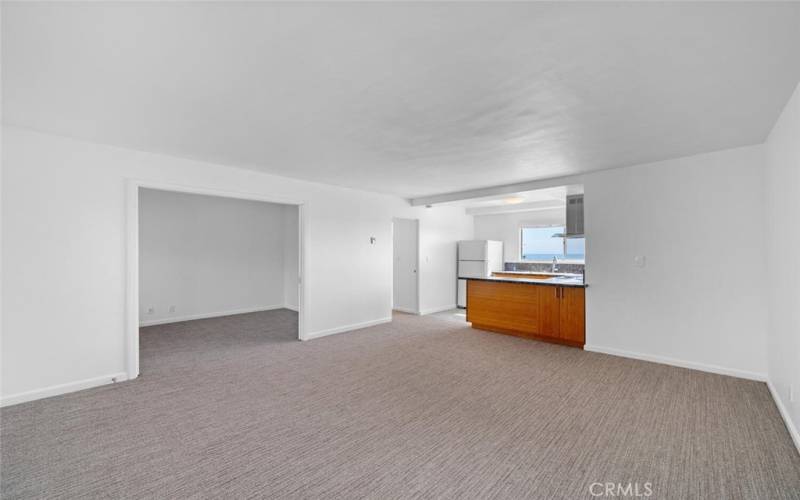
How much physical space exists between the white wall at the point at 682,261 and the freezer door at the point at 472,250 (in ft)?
10.5

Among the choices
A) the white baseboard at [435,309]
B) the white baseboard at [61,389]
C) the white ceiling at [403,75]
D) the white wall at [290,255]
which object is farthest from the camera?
the white wall at [290,255]

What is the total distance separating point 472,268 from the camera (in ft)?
26.8

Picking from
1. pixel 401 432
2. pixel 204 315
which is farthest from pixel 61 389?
pixel 204 315

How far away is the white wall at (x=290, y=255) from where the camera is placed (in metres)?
8.09

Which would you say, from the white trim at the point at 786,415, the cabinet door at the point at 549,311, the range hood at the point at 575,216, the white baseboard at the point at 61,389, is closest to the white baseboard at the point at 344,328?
the white baseboard at the point at 61,389

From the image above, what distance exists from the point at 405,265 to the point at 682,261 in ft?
16.1

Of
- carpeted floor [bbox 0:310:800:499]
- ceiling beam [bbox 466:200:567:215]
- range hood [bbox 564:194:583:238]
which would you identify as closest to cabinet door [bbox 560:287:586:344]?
carpeted floor [bbox 0:310:800:499]

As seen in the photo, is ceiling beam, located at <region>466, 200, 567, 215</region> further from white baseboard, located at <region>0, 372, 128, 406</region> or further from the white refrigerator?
white baseboard, located at <region>0, 372, 128, 406</region>

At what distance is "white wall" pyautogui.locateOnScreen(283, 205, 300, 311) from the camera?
26.6ft

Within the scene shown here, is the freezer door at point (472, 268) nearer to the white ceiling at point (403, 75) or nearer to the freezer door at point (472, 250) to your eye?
the freezer door at point (472, 250)

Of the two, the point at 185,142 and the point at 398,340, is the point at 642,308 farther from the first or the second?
the point at 185,142

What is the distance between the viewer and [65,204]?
3.39m

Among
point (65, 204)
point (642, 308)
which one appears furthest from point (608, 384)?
point (65, 204)

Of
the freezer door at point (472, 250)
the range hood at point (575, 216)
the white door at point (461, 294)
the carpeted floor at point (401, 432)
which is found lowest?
the carpeted floor at point (401, 432)
